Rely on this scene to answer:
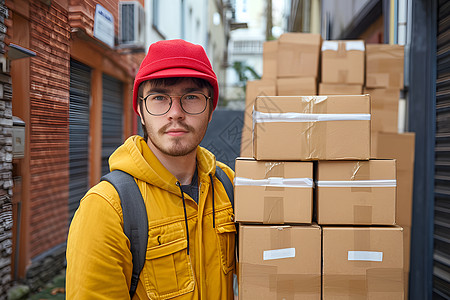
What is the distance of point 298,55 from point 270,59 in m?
0.22

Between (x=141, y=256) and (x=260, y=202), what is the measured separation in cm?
49

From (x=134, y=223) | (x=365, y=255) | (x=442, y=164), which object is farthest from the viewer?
(x=442, y=164)

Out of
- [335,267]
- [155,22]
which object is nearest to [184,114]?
[335,267]

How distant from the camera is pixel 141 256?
1211mm

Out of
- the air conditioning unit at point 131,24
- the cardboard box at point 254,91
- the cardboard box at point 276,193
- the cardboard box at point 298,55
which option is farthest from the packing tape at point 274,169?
the cardboard box at point 298,55

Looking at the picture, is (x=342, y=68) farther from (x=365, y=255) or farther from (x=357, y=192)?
(x=365, y=255)

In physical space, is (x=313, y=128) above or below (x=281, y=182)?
above

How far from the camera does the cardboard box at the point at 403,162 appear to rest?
246cm

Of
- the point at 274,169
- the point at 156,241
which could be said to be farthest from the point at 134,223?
the point at 274,169

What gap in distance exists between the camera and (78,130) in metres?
1.38

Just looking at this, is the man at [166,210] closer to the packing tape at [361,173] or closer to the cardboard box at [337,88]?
the packing tape at [361,173]

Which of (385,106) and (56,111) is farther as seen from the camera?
(385,106)

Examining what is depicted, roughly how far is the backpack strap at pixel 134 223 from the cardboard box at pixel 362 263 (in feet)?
2.26

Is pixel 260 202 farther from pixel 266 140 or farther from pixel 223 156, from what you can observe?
pixel 223 156
